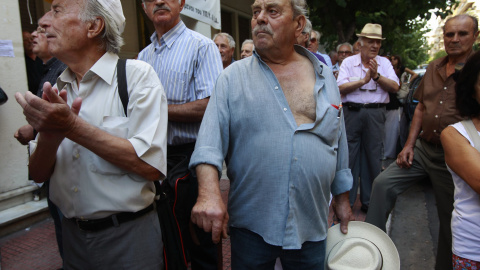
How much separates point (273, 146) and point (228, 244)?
2.43 metres

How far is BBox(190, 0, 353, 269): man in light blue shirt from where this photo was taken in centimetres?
175

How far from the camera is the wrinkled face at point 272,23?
1.88 metres

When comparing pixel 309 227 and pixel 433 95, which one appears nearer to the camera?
pixel 309 227

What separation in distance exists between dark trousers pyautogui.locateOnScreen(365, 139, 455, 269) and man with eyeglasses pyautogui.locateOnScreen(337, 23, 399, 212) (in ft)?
4.25

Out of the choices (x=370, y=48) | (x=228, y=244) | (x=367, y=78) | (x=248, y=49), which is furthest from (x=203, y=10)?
(x=228, y=244)

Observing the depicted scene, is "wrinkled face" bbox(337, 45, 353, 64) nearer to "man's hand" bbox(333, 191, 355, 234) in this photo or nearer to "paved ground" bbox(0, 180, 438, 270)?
"paved ground" bbox(0, 180, 438, 270)

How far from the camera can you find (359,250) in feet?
6.64

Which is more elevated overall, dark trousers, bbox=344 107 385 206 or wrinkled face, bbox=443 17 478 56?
wrinkled face, bbox=443 17 478 56

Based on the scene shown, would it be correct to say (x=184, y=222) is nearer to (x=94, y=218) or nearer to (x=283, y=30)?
(x=94, y=218)

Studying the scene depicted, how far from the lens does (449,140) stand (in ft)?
7.39

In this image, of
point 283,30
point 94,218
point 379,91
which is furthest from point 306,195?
point 379,91

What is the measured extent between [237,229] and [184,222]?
47cm

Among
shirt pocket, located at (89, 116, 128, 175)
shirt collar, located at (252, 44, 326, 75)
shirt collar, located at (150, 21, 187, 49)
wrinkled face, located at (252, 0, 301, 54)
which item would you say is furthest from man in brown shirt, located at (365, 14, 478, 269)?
shirt pocket, located at (89, 116, 128, 175)

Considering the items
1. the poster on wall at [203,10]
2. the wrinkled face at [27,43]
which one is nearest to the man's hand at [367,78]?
the poster on wall at [203,10]
